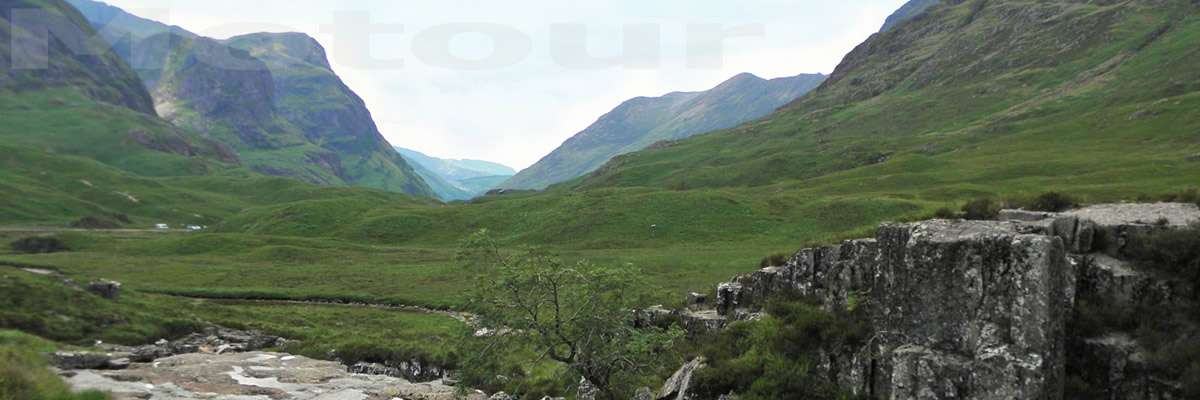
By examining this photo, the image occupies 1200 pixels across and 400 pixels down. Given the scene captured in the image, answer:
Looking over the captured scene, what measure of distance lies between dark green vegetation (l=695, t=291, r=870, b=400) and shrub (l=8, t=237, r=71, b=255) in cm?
13655

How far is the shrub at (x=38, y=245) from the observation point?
378 ft

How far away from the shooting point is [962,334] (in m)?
15.1

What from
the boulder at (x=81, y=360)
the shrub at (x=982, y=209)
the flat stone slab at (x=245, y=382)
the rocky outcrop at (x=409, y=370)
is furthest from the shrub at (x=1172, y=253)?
the boulder at (x=81, y=360)

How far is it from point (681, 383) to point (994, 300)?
9883 mm

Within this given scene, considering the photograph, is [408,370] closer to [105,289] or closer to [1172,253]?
[105,289]

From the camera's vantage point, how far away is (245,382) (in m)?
40.4

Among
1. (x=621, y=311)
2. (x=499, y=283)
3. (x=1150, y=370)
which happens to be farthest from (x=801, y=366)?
(x=499, y=283)

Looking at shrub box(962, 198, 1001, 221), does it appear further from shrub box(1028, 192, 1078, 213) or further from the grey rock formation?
the grey rock formation

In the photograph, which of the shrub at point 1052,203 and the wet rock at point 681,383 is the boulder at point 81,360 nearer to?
the wet rock at point 681,383

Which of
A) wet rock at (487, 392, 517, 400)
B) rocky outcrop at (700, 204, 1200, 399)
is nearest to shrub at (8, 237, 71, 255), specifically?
wet rock at (487, 392, 517, 400)

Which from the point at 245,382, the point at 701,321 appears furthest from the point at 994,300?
the point at 245,382

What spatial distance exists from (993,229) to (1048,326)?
257 centimetres

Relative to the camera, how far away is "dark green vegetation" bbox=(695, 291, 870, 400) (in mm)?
17844

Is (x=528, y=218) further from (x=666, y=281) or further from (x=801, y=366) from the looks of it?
(x=801, y=366)
